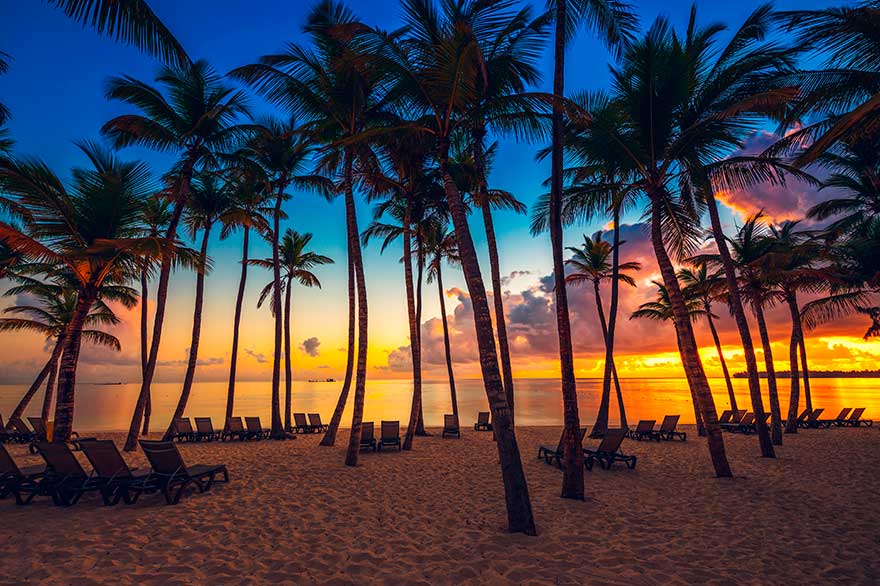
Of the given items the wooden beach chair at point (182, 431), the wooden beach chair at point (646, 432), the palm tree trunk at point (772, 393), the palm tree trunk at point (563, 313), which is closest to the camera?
the palm tree trunk at point (563, 313)

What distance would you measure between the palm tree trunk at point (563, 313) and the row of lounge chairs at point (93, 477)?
6.96m

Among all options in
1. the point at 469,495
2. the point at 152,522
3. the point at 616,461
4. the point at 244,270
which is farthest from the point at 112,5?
the point at 244,270

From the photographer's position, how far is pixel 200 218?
62.1 feet

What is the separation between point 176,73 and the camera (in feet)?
44.7

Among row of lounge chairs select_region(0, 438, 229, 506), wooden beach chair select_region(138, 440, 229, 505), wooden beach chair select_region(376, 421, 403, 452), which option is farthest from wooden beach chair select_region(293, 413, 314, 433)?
row of lounge chairs select_region(0, 438, 229, 506)

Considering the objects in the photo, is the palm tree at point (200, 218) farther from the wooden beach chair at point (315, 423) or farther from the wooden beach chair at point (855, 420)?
the wooden beach chair at point (855, 420)

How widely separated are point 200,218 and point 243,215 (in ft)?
11.7

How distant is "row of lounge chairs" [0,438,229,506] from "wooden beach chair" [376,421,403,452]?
730cm

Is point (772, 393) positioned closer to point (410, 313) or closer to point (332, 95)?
point (410, 313)

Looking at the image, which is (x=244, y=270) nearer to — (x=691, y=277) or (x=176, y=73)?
(x=176, y=73)

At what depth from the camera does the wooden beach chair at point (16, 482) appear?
6918 mm

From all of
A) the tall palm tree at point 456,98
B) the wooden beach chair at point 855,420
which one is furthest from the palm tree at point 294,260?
the wooden beach chair at point 855,420

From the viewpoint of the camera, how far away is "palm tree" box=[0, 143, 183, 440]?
9.65 m

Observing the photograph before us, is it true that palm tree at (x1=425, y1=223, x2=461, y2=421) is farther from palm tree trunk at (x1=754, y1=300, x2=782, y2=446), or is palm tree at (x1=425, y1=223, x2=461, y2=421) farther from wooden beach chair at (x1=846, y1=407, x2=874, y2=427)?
wooden beach chair at (x1=846, y1=407, x2=874, y2=427)
